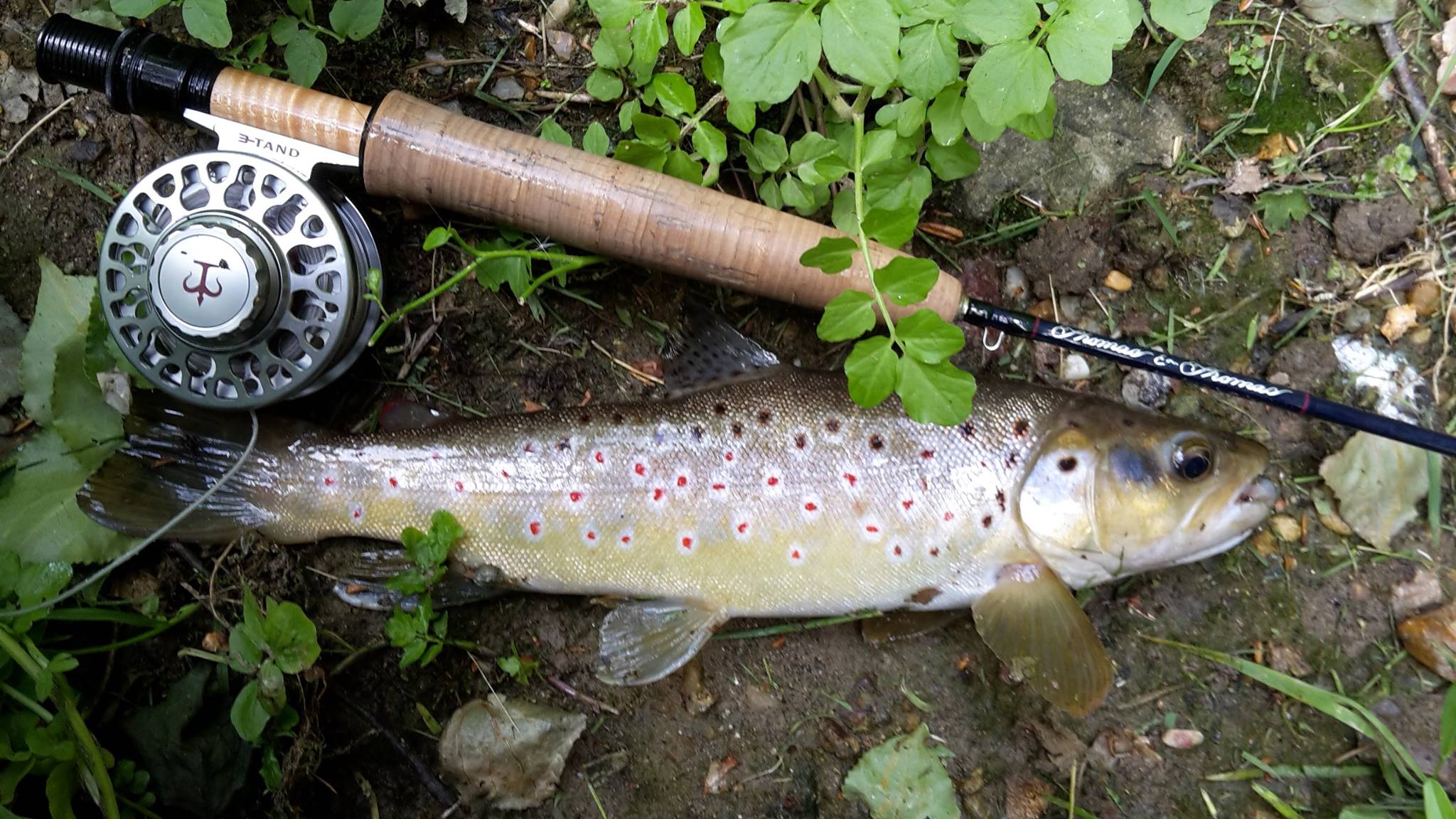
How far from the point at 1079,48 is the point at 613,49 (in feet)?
3.48

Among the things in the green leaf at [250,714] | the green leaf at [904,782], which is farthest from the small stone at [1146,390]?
the green leaf at [250,714]

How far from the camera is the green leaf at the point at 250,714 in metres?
2.04

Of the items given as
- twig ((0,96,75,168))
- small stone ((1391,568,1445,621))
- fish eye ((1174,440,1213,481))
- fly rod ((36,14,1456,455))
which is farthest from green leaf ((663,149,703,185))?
small stone ((1391,568,1445,621))

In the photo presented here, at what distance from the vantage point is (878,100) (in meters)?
2.22

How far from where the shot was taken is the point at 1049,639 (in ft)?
6.76

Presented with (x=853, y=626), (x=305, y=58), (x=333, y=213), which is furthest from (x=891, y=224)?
(x=305, y=58)

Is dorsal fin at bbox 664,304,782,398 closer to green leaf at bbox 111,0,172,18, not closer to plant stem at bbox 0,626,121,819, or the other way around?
green leaf at bbox 111,0,172,18

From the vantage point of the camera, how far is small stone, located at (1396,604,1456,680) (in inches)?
85.7

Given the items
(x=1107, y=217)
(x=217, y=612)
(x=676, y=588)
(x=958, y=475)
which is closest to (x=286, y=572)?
(x=217, y=612)

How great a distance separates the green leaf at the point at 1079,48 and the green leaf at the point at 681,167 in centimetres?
82

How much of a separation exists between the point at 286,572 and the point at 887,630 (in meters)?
1.52

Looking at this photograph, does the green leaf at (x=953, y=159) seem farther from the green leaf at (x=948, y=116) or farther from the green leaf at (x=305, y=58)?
the green leaf at (x=305, y=58)

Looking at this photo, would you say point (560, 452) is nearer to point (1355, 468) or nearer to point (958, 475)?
point (958, 475)

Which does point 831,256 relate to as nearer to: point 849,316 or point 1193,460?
point 849,316
